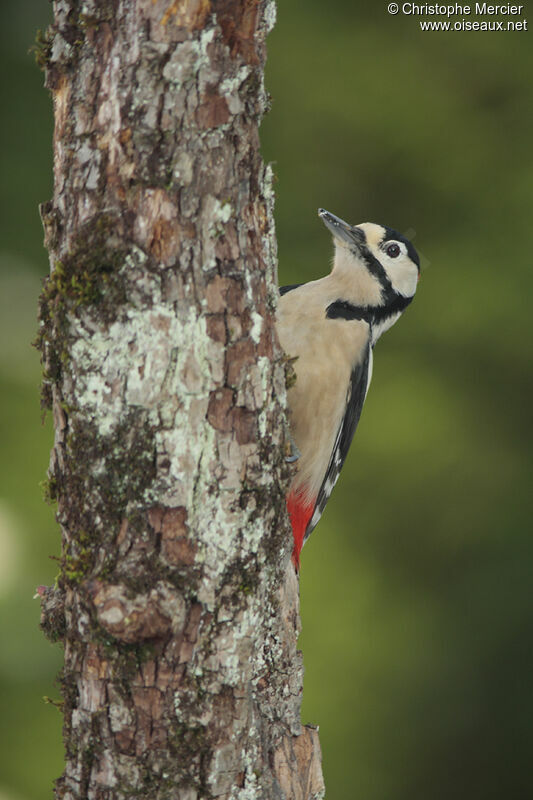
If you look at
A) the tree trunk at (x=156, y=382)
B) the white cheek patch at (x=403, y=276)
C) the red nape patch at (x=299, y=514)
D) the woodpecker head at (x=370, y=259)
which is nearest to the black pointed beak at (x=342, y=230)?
the woodpecker head at (x=370, y=259)

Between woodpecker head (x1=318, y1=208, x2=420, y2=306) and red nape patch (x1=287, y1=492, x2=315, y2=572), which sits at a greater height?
woodpecker head (x1=318, y1=208, x2=420, y2=306)

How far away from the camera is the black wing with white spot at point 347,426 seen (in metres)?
2.82

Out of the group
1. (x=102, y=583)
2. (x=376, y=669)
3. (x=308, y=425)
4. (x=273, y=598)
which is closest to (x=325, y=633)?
(x=376, y=669)

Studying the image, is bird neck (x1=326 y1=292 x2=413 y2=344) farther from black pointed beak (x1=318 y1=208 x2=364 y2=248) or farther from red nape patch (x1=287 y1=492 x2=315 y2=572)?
red nape patch (x1=287 y1=492 x2=315 y2=572)

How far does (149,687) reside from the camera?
1.46 metres

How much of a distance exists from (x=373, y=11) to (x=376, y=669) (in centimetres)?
302

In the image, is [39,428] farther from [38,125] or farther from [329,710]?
[329,710]

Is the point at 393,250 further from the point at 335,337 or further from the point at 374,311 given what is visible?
the point at 335,337

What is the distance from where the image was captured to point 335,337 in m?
2.72

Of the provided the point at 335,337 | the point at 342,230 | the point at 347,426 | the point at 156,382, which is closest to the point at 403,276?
the point at 342,230

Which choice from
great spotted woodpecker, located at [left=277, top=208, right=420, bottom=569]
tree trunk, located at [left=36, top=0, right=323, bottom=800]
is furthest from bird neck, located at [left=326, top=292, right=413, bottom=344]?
tree trunk, located at [left=36, top=0, right=323, bottom=800]

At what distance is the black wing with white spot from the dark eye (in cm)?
34

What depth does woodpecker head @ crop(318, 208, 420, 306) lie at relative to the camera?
2877 mm

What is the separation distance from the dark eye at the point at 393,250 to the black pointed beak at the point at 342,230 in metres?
0.10
